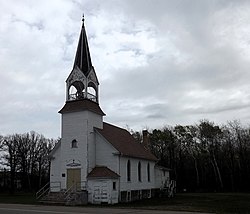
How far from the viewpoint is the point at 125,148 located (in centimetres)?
4047

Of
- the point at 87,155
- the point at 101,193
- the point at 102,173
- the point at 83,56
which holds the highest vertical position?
the point at 83,56

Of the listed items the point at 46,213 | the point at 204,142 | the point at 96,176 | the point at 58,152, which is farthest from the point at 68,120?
the point at 204,142

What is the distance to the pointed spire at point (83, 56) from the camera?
3922 cm

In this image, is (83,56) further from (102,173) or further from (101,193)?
(101,193)

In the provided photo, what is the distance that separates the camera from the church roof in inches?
1464

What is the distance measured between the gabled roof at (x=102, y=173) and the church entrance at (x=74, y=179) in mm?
1382

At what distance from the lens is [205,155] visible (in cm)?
7169

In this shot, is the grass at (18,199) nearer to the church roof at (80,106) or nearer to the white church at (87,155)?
the white church at (87,155)

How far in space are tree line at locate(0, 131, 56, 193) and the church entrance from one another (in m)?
29.2

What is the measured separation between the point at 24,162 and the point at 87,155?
37.5m

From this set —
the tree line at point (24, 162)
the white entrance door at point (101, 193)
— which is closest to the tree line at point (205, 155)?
the tree line at point (24, 162)

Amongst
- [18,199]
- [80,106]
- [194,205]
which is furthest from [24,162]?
[194,205]

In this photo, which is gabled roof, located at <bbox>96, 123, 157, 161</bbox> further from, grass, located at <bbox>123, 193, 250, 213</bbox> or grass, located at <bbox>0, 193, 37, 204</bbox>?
grass, located at <bbox>0, 193, 37, 204</bbox>

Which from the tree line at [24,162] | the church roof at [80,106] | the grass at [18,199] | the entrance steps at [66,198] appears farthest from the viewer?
the tree line at [24,162]
